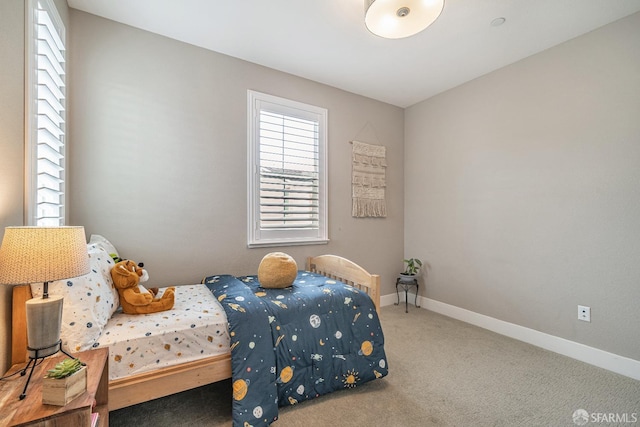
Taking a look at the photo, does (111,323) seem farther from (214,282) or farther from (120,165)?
(120,165)

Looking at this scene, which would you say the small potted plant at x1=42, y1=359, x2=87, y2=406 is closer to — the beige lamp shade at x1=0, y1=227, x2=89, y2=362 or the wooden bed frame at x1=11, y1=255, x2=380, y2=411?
the beige lamp shade at x1=0, y1=227, x2=89, y2=362

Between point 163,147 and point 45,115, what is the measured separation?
93cm

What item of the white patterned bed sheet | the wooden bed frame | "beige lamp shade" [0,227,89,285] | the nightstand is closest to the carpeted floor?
the wooden bed frame

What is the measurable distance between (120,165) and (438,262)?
346 cm

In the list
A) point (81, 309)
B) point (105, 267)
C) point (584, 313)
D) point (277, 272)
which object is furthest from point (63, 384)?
point (584, 313)

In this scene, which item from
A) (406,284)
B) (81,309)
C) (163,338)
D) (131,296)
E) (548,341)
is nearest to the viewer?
(81,309)

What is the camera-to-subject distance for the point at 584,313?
2357 millimetres

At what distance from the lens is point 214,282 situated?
7.53ft

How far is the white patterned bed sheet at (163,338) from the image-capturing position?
1.41 meters

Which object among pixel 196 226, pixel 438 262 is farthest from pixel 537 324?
pixel 196 226

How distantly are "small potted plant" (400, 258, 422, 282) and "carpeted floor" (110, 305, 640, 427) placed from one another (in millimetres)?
1053

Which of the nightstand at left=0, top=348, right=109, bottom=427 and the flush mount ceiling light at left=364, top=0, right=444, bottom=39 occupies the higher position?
A: the flush mount ceiling light at left=364, top=0, right=444, bottom=39

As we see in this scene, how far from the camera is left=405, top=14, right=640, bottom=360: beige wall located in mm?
2182
